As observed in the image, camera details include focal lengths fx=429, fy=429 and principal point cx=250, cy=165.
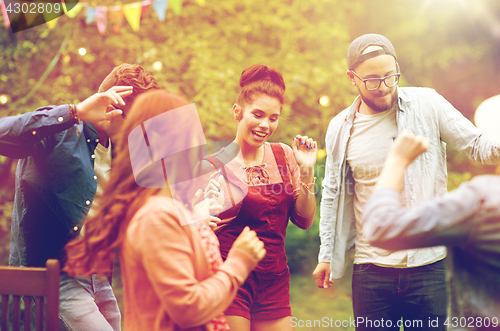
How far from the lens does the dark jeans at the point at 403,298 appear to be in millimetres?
1846

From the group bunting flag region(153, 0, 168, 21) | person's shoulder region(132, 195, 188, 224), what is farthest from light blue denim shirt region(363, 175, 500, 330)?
bunting flag region(153, 0, 168, 21)

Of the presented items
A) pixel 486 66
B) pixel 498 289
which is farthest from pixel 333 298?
pixel 486 66

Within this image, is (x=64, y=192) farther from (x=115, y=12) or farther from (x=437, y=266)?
(x=115, y=12)

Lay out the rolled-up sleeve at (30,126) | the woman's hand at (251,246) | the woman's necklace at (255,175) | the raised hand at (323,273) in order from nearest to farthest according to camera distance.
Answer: the woman's hand at (251,246) < the rolled-up sleeve at (30,126) < the woman's necklace at (255,175) < the raised hand at (323,273)

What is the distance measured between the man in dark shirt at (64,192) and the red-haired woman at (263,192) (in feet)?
1.62

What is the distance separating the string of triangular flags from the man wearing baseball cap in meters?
1.75

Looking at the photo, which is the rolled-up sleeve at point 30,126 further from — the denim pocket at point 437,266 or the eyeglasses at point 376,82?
the denim pocket at point 437,266

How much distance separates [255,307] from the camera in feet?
6.40

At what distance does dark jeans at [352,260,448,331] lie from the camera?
1.85m

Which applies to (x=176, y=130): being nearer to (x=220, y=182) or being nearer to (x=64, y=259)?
(x=220, y=182)

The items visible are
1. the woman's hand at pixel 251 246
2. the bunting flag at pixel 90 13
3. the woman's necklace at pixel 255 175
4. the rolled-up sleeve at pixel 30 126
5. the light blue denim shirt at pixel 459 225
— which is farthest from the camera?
the bunting flag at pixel 90 13

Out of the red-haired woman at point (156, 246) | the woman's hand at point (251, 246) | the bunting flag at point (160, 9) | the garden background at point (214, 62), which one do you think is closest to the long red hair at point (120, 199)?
the red-haired woman at point (156, 246)

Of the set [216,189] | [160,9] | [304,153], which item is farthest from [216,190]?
[160,9]

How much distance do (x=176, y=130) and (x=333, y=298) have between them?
4.13 meters
